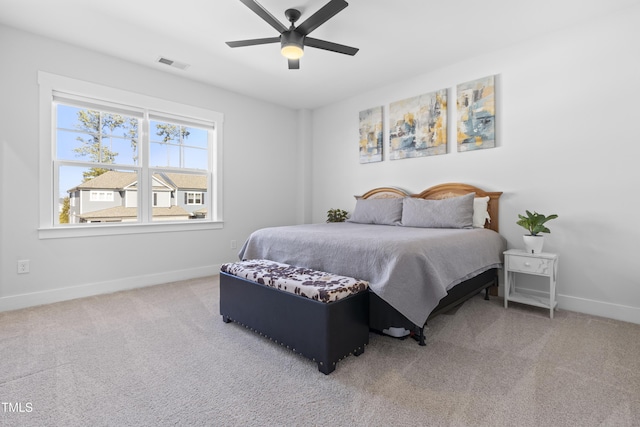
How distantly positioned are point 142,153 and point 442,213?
3474 millimetres

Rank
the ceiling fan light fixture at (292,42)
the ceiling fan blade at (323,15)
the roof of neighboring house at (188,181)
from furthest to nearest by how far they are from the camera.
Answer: the roof of neighboring house at (188,181) < the ceiling fan light fixture at (292,42) < the ceiling fan blade at (323,15)

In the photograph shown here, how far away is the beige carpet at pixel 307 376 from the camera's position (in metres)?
1.40

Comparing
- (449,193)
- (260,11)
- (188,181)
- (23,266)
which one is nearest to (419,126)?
(449,193)

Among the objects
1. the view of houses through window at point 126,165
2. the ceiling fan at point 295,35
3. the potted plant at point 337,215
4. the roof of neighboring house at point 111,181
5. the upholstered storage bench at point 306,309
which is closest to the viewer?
the upholstered storage bench at point 306,309

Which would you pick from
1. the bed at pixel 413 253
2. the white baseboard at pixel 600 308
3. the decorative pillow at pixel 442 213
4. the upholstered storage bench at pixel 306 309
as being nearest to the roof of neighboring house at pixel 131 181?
the bed at pixel 413 253

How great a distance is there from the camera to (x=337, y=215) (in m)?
4.66

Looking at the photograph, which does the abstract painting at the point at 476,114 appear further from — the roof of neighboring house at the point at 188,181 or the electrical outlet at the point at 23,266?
the electrical outlet at the point at 23,266

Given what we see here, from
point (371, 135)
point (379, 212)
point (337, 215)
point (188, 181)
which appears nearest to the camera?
point (379, 212)

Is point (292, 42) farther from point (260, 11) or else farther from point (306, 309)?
point (306, 309)

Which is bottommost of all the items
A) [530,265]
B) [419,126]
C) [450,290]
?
[450,290]

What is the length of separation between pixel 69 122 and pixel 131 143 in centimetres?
58

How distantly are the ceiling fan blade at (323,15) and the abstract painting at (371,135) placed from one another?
2047 mm

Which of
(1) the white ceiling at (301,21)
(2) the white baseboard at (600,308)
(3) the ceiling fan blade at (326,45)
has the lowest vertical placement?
(2) the white baseboard at (600,308)

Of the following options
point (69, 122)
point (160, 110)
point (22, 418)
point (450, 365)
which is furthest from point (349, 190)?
point (22, 418)
